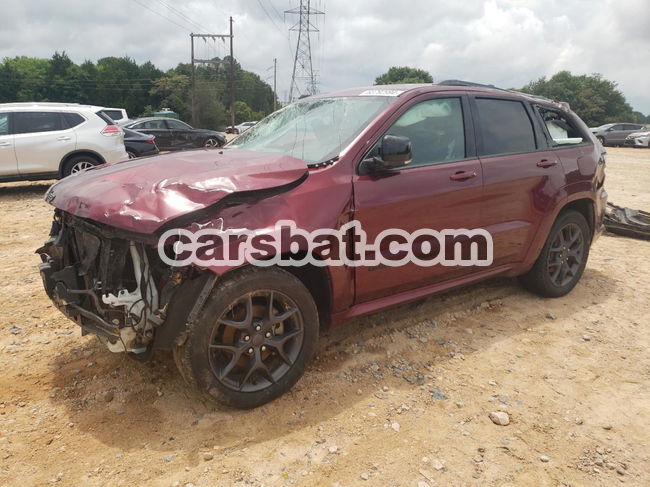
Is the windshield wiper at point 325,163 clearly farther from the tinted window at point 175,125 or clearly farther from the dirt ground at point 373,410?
the tinted window at point 175,125

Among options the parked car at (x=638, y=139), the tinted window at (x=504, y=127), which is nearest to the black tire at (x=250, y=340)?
the tinted window at (x=504, y=127)

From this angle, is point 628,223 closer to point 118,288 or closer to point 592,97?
point 118,288

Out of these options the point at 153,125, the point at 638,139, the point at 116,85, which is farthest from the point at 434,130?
the point at 116,85

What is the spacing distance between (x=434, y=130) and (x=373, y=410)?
1.92 m

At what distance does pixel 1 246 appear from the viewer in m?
5.62

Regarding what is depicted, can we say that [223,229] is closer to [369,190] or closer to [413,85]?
[369,190]

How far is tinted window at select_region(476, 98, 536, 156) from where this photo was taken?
3.68 m

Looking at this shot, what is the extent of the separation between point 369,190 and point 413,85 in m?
1.09

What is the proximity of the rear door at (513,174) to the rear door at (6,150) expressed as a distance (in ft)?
28.1

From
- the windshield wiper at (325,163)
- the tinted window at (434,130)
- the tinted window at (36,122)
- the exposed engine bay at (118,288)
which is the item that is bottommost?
the exposed engine bay at (118,288)

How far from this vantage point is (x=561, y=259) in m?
4.34

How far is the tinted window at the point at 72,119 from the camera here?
926cm

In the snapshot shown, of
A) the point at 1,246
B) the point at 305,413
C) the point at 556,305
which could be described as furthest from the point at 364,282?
the point at 1,246

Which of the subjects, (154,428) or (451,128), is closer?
(154,428)
